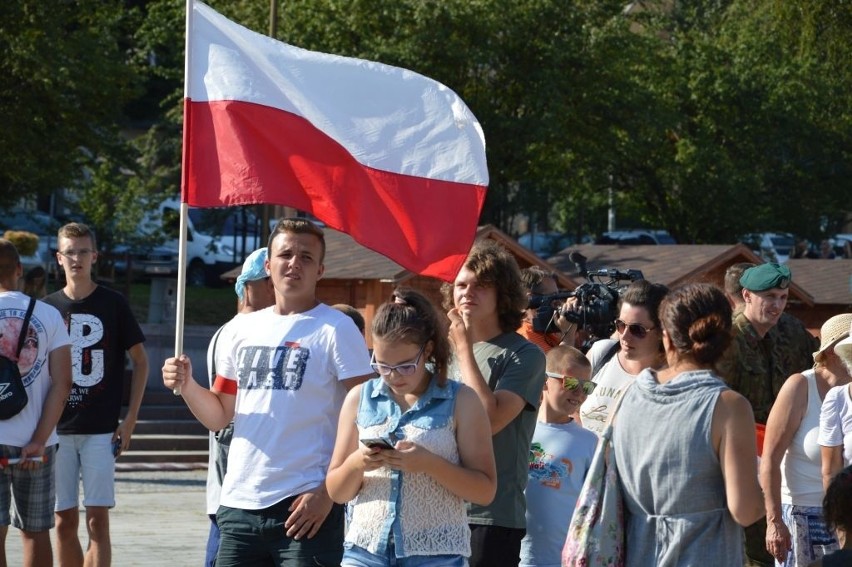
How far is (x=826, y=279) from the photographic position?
22.2 m

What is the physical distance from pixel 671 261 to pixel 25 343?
14.7 meters

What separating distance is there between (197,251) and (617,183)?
1120 centimetres

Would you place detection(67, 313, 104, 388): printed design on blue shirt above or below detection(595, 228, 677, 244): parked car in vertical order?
above

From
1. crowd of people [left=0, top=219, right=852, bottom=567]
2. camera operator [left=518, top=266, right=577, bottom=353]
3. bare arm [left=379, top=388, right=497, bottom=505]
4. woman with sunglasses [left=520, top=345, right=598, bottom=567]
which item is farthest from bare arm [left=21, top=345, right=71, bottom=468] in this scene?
bare arm [left=379, top=388, right=497, bottom=505]

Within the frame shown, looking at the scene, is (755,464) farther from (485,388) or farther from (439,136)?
(439,136)

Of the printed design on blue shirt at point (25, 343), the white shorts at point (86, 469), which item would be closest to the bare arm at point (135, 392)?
the white shorts at point (86, 469)

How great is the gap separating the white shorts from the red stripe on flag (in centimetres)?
273

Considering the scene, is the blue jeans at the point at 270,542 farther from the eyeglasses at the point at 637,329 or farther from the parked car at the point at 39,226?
the parked car at the point at 39,226

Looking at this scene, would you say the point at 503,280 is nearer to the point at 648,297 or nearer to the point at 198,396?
the point at 648,297

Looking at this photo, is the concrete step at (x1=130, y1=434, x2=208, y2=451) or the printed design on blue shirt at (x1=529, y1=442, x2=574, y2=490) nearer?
the printed design on blue shirt at (x1=529, y1=442, x2=574, y2=490)

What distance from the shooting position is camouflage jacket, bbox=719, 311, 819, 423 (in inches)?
258

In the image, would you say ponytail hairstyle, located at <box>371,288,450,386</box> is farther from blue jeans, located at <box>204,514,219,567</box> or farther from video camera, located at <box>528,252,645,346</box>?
video camera, located at <box>528,252,645,346</box>

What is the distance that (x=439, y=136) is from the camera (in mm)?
5746

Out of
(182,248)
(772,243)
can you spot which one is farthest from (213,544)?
(772,243)
